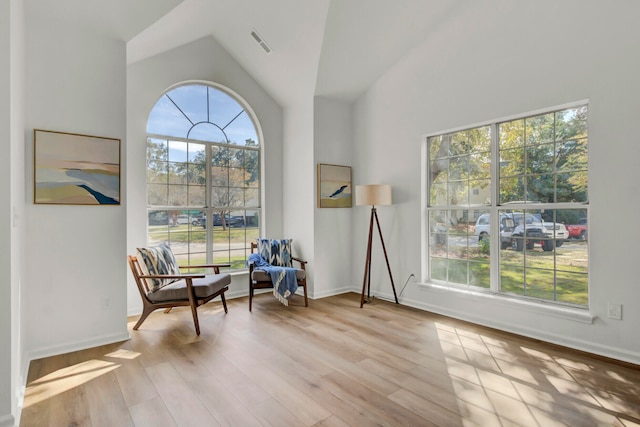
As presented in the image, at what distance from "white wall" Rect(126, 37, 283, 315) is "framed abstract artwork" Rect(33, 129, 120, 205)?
87cm

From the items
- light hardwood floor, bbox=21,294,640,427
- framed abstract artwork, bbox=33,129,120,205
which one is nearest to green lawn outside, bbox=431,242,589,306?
light hardwood floor, bbox=21,294,640,427

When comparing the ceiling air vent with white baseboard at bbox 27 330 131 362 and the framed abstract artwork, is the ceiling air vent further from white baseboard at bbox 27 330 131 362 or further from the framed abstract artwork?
white baseboard at bbox 27 330 131 362

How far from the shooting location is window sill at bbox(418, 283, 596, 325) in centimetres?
302

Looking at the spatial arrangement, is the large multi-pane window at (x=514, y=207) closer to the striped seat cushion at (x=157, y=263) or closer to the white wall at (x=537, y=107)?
the white wall at (x=537, y=107)

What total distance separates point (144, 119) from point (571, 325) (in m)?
4.88

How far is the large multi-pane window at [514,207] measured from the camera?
317cm

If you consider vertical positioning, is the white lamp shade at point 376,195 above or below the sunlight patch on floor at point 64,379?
above

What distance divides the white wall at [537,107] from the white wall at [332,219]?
0.68 m

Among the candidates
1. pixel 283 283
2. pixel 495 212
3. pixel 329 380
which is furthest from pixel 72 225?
pixel 495 212

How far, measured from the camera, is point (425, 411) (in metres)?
2.12

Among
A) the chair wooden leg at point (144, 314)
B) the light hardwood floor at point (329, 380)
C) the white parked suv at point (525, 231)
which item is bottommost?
the light hardwood floor at point (329, 380)

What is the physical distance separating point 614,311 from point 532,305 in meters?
0.60

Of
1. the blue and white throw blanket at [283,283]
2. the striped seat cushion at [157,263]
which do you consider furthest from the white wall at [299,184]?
the striped seat cushion at [157,263]

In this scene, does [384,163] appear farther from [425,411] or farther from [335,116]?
[425,411]
